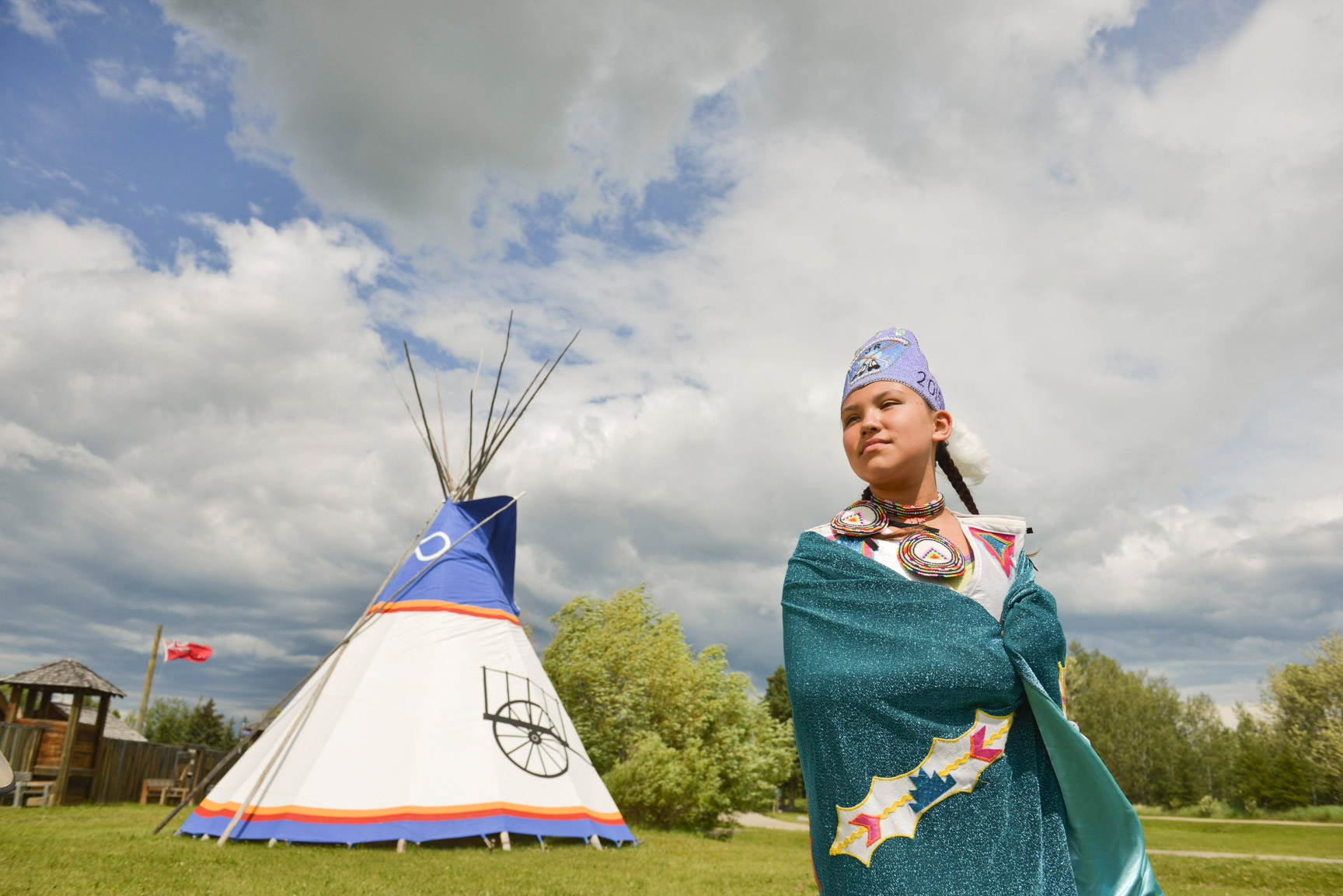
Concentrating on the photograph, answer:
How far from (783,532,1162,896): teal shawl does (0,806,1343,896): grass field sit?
18.5ft

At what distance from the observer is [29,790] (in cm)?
1512

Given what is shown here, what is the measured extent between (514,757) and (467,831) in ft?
3.21

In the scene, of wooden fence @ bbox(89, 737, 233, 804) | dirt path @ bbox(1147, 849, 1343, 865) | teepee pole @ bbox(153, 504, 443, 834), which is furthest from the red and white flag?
dirt path @ bbox(1147, 849, 1343, 865)

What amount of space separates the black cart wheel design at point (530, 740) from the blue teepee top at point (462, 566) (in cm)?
151

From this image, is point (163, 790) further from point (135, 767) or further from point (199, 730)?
point (199, 730)

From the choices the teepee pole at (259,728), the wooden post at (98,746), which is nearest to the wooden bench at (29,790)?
the wooden post at (98,746)

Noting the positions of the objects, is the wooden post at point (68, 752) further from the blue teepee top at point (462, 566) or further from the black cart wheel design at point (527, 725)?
the black cart wheel design at point (527, 725)

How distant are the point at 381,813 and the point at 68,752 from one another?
1257 cm

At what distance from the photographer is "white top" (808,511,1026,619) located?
1.83m

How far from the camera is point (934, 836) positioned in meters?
1.58

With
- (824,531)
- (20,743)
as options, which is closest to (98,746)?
(20,743)

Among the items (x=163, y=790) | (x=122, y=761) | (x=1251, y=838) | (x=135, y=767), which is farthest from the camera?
(x=1251, y=838)

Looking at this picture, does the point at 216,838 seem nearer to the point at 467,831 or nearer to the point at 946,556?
the point at 467,831

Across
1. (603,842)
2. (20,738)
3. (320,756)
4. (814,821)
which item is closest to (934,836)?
(814,821)
